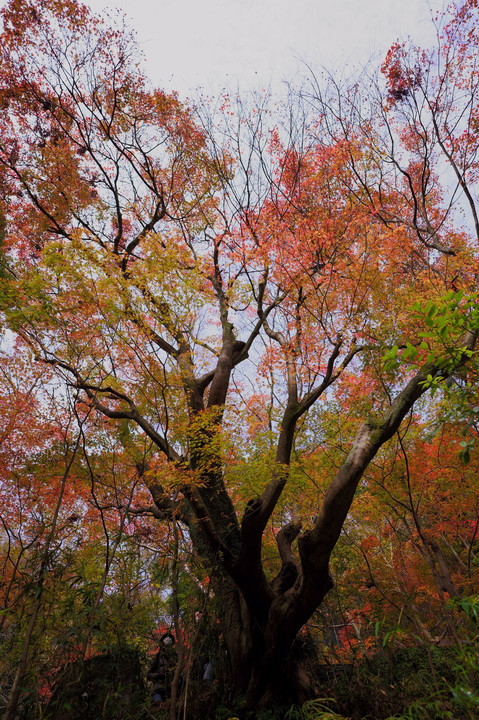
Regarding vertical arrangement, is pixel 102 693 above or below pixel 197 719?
above

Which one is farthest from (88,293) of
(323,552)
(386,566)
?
(386,566)

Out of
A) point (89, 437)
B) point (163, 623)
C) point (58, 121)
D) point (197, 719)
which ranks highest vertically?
point (58, 121)

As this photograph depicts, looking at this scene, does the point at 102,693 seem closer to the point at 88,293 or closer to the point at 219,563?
the point at 219,563

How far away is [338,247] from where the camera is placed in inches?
304

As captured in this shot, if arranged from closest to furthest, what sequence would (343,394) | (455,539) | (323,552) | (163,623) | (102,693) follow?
(102,693)
(323,552)
(163,623)
(343,394)
(455,539)

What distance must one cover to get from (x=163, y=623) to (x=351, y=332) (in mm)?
6132

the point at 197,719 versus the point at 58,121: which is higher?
the point at 58,121

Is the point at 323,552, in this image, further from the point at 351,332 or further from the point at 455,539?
the point at 455,539

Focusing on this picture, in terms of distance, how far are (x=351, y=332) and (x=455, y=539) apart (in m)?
9.77

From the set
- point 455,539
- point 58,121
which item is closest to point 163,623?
point 455,539

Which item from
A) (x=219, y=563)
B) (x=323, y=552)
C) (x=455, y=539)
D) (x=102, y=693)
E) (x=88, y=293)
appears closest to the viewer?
(x=102, y=693)

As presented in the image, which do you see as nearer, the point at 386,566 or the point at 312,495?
the point at 312,495

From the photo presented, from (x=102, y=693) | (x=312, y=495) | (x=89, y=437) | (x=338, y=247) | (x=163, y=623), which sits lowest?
(x=102, y=693)

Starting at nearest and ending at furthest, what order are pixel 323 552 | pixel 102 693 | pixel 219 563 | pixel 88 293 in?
pixel 102 693 < pixel 323 552 < pixel 219 563 < pixel 88 293
